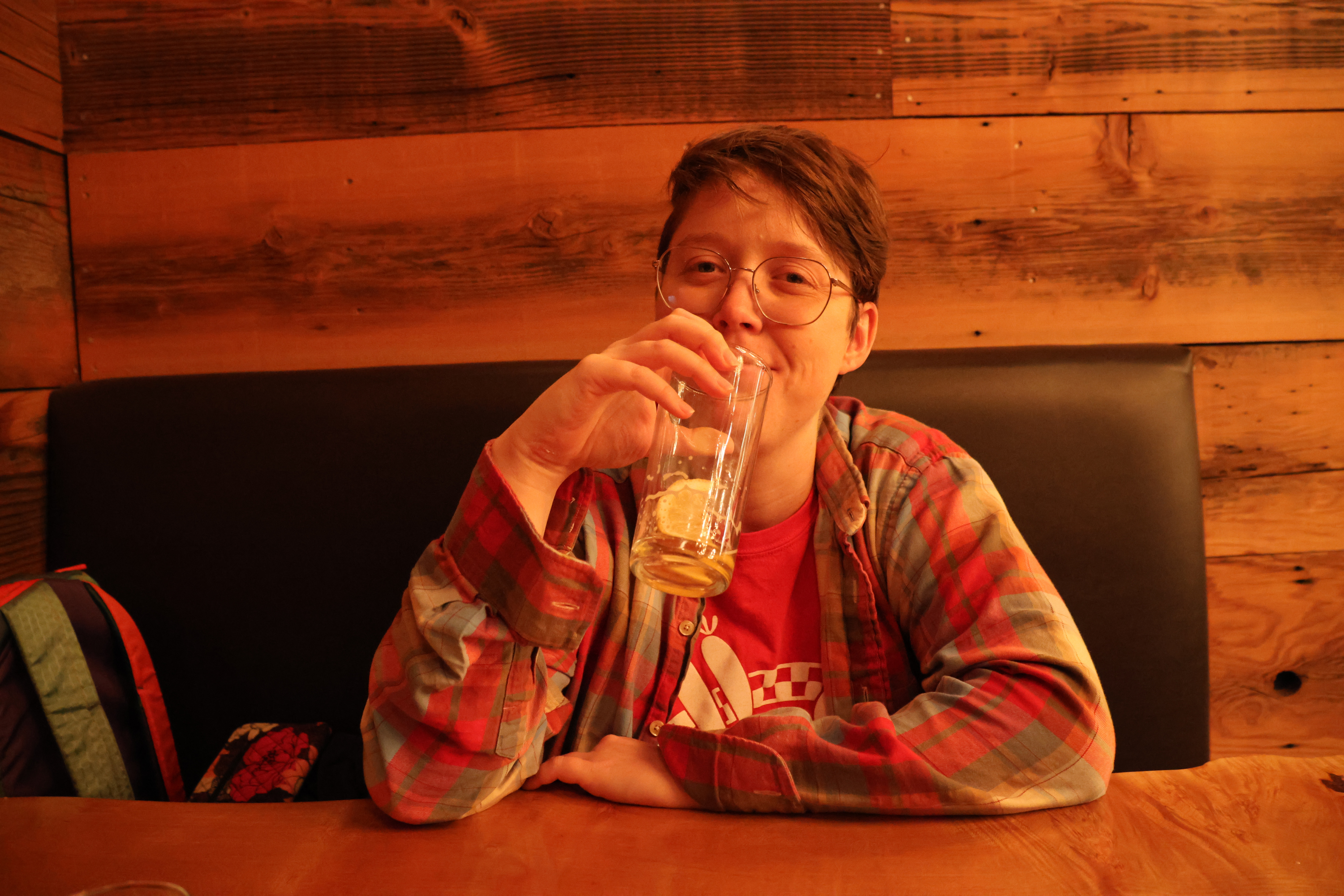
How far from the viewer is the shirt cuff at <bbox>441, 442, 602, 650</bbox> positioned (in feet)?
2.72

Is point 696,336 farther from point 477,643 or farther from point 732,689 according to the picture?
point 732,689

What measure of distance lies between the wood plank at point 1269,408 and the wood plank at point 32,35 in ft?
7.64

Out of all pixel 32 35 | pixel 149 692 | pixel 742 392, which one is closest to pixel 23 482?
pixel 149 692

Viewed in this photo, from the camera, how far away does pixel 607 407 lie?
912 millimetres

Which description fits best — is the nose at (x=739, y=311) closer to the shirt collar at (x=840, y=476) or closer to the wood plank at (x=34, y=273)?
the shirt collar at (x=840, y=476)

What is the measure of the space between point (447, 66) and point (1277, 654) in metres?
2.05

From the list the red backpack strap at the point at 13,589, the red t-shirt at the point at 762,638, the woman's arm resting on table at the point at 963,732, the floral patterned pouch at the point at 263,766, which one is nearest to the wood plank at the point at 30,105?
the red backpack strap at the point at 13,589

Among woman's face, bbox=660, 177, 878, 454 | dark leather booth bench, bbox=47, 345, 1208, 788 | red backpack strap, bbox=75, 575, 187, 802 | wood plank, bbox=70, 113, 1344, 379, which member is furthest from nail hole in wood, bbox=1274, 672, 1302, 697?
red backpack strap, bbox=75, 575, 187, 802

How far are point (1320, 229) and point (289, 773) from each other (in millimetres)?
2104

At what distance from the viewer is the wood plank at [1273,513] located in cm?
166

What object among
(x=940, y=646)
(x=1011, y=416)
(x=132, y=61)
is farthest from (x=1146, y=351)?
(x=132, y=61)

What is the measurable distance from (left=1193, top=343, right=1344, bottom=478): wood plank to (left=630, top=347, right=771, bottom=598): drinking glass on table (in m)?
1.32

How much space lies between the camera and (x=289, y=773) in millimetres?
1208

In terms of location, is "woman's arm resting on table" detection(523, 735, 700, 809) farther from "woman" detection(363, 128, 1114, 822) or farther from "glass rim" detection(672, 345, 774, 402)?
"glass rim" detection(672, 345, 774, 402)
